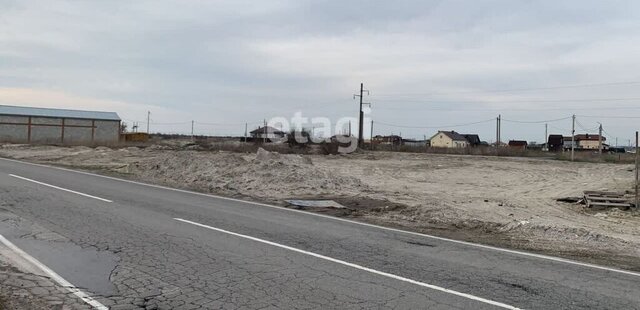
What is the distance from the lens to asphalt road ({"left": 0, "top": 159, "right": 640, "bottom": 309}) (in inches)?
228

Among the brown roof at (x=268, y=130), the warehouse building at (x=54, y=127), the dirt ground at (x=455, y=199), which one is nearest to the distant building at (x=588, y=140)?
the brown roof at (x=268, y=130)

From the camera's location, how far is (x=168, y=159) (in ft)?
85.7

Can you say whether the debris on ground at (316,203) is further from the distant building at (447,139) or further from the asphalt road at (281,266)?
the distant building at (447,139)

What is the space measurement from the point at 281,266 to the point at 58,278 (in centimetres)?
282

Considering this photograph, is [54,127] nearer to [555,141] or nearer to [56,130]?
[56,130]

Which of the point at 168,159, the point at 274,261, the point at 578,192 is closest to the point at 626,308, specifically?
the point at 274,261

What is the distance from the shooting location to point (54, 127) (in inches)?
2763

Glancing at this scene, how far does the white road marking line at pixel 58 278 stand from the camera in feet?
17.8

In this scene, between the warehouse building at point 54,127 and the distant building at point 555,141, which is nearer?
the warehouse building at point 54,127

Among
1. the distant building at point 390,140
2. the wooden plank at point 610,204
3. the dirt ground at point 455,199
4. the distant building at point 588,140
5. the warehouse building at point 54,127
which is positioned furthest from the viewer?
the distant building at point 588,140

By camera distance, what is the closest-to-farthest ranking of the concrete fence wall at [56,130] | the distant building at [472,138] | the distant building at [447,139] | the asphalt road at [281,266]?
the asphalt road at [281,266]
the concrete fence wall at [56,130]
the distant building at [447,139]
the distant building at [472,138]

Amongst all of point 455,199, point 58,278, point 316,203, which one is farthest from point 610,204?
point 58,278

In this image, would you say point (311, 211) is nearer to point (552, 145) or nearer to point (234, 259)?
point (234, 259)

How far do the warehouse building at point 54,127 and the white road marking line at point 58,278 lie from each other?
200ft
